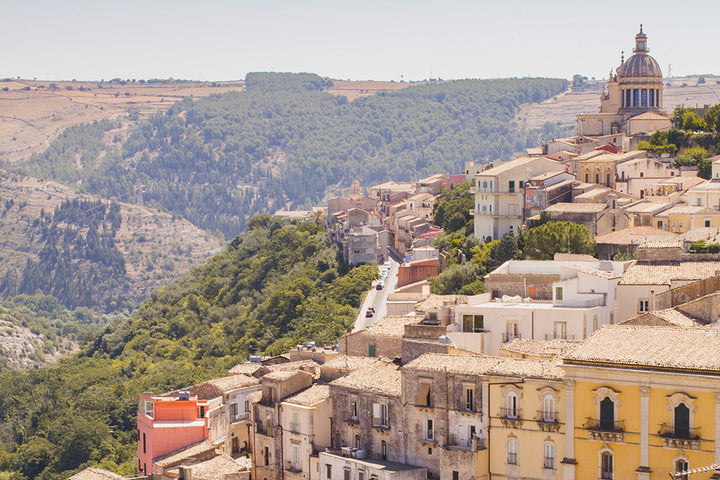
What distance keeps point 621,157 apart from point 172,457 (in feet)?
151

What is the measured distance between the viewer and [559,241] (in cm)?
6575

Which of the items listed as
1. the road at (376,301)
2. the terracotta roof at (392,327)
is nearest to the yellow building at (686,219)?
the road at (376,301)

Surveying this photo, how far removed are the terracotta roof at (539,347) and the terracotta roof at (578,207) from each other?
25222 mm

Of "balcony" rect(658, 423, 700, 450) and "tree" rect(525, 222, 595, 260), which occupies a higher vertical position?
"tree" rect(525, 222, 595, 260)

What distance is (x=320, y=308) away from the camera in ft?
301

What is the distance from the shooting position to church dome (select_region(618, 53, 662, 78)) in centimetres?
10656

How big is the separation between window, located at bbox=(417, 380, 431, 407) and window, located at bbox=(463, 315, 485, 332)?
758cm

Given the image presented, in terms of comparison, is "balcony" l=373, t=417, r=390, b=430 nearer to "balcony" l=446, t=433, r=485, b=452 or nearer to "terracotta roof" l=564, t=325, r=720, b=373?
"balcony" l=446, t=433, r=485, b=452

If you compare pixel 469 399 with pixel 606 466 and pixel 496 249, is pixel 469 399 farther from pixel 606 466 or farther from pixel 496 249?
pixel 496 249

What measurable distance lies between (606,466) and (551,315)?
36.1 feet

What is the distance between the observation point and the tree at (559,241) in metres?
65.3

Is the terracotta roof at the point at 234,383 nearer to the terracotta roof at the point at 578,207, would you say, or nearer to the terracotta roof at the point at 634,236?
the terracotta roof at the point at 634,236

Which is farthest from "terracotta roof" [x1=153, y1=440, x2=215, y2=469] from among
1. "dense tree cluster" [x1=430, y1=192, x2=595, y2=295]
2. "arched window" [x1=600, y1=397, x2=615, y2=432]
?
"dense tree cluster" [x1=430, y1=192, x2=595, y2=295]

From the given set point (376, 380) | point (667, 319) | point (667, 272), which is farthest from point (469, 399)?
point (667, 272)
